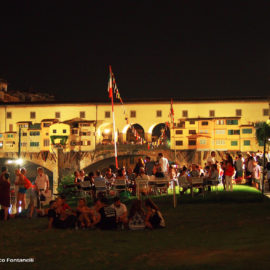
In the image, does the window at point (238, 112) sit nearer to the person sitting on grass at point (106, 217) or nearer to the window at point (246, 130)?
the window at point (246, 130)

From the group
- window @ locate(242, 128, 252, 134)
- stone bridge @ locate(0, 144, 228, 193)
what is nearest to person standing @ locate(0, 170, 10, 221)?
stone bridge @ locate(0, 144, 228, 193)

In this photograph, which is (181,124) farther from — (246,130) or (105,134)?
(105,134)

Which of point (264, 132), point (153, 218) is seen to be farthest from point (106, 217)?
point (264, 132)

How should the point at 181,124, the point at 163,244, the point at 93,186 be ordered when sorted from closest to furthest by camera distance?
1. the point at 163,244
2. the point at 93,186
3. the point at 181,124

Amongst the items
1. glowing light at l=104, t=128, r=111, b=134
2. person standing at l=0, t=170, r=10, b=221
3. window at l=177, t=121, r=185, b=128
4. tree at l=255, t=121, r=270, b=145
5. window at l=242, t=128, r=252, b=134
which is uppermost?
window at l=177, t=121, r=185, b=128

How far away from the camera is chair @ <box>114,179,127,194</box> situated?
16.1 metres

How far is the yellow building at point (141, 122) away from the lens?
6166cm

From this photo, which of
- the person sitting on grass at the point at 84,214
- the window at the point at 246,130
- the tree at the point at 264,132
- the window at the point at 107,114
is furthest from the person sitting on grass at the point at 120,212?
the window at the point at 107,114

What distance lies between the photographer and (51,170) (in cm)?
5834

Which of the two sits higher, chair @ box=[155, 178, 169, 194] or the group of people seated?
chair @ box=[155, 178, 169, 194]

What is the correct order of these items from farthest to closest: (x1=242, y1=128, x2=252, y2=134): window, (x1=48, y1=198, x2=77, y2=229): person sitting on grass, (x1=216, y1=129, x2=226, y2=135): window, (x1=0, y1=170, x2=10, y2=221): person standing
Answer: (x1=216, y1=129, x2=226, y2=135): window
(x1=242, y1=128, x2=252, y2=134): window
(x1=0, y1=170, x2=10, y2=221): person standing
(x1=48, y1=198, x2=77, y2=229): person sitting on grass

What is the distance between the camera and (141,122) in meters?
64.4

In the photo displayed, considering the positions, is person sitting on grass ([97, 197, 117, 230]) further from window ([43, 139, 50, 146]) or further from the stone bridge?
window ([43, 139, 50, 146])

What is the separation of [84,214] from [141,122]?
5339 cm
